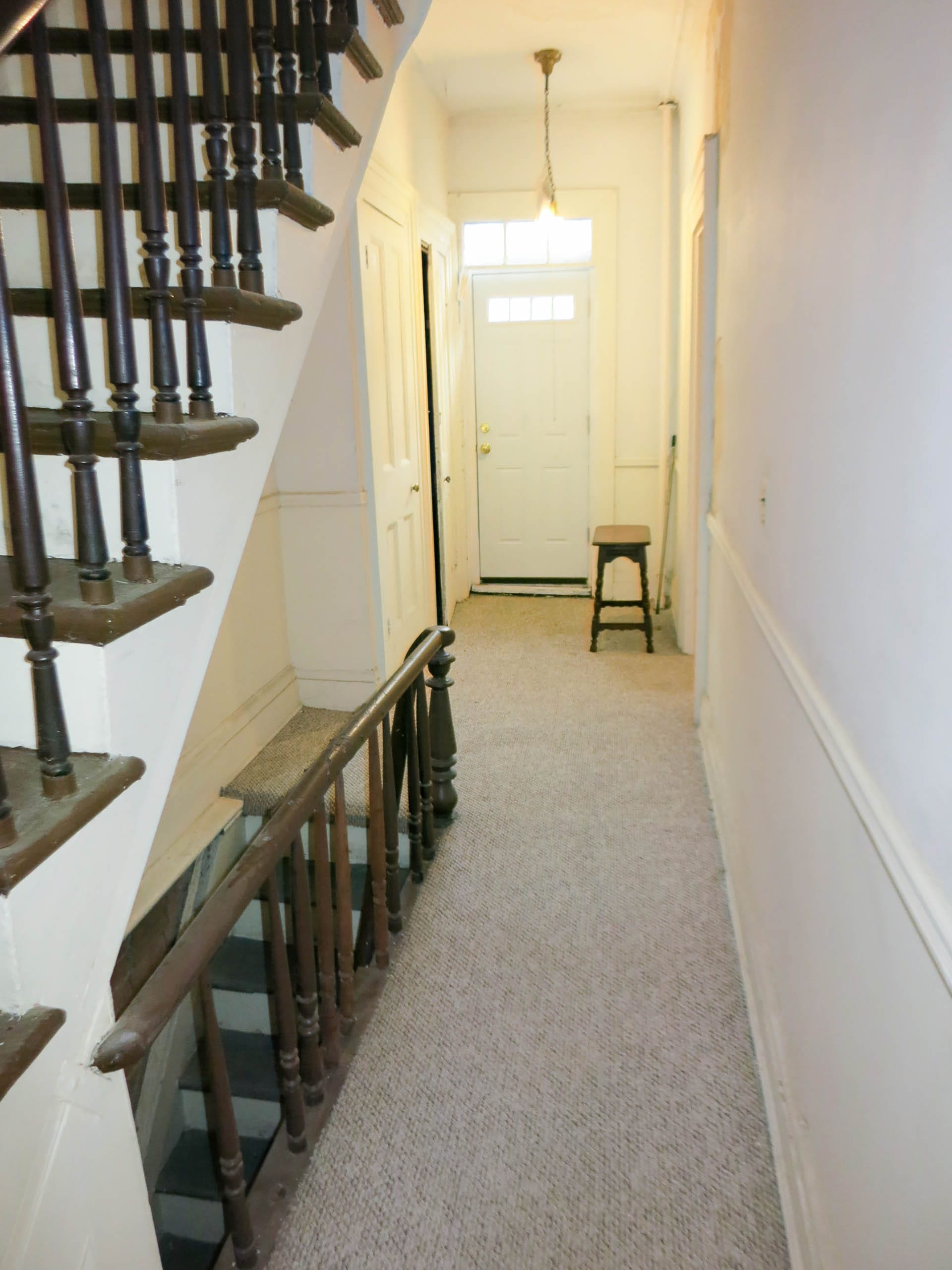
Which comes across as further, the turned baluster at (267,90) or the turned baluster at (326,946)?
the turned baluster at (326,946)

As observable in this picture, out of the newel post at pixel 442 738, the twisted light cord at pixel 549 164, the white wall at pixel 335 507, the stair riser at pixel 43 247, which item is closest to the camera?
the stair riser at pixel 43 247

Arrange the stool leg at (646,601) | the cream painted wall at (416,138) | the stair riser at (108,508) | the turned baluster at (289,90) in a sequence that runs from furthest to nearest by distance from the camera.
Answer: the stool leg at (646,601) → the cream painted wall at (416,138) → the turned baluster at (289,90) → the stair riser at (108,508)

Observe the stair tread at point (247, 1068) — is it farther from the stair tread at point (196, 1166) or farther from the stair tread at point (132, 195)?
the stair tread at point (132, 195)

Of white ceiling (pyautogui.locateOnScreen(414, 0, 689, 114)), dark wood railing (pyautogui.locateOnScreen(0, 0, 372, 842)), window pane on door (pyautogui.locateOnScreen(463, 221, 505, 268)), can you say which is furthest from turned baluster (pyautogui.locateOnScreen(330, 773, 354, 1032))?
window pane on door (pyautogui.locateOnScreen(463, 221, 505, 268))

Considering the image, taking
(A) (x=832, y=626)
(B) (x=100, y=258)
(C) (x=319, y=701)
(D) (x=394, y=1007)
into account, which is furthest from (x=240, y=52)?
(C) (x=319, y=701)

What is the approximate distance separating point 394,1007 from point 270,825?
777 mm

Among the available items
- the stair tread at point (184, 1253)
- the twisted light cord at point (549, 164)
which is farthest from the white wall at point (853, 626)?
the twisted light cord at point (549, 164)

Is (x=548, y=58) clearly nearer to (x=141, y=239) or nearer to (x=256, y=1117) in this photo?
(x=141, y=239)

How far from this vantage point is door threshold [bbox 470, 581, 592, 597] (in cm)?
611

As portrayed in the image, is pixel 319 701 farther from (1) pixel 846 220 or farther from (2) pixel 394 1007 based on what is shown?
(1) pixel 846 220

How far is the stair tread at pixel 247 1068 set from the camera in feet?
8.79

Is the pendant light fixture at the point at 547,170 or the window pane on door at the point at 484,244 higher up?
the pendant light fixture at the point at 547,170

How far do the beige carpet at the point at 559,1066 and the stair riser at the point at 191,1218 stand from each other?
0.86 meters

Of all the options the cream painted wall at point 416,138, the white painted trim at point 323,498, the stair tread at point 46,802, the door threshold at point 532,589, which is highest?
the cream painted wall at point 416,138
